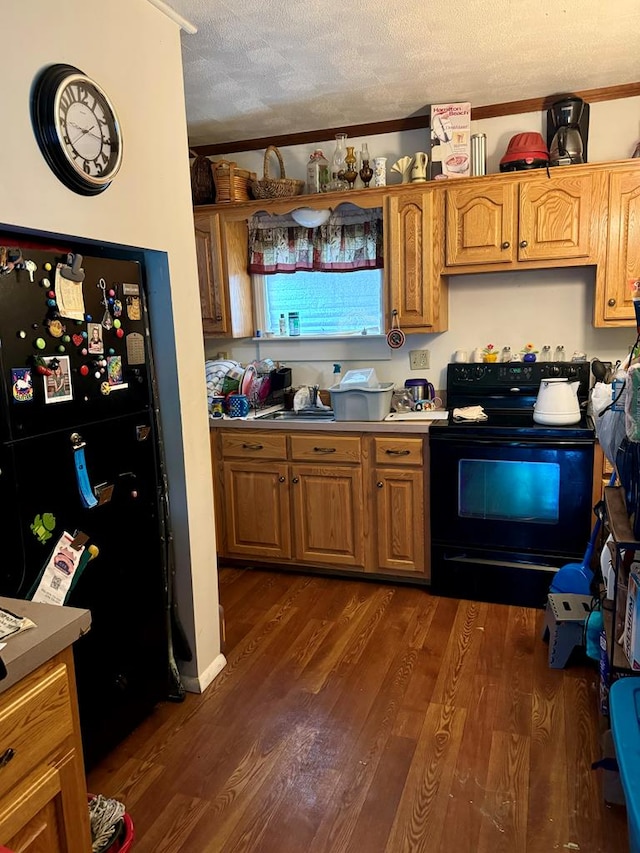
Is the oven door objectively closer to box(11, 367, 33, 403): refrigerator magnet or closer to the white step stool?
the white step stool

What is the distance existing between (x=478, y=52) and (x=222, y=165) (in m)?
1.52

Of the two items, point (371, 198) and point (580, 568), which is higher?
point (371, 198)

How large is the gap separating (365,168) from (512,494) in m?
1.93

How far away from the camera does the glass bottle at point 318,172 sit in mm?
3418

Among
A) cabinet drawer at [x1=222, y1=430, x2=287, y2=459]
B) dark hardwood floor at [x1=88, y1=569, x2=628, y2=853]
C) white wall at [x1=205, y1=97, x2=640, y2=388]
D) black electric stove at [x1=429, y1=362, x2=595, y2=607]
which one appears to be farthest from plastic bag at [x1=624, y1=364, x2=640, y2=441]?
cabinet drawer at [x1=222, y1=430, x2=287, y2=459]

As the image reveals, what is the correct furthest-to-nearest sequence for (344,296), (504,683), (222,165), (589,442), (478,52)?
1. (344,296)
2. (222,165)
3. (589,442)
4. (478,52)
5. (504,683)

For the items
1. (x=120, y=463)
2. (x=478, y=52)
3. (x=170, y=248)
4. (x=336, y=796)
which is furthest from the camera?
(x=478, y=52)

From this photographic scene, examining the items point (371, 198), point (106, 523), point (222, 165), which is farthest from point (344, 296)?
point (106, 523)

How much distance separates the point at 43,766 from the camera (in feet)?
3.79

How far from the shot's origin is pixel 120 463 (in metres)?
1.99

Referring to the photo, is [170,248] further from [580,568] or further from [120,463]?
[580,568]

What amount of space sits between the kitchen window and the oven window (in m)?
1.14

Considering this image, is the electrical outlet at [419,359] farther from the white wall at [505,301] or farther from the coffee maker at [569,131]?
the coffee maker at [569,131]

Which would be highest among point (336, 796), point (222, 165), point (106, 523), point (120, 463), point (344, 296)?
point (222, 165)
